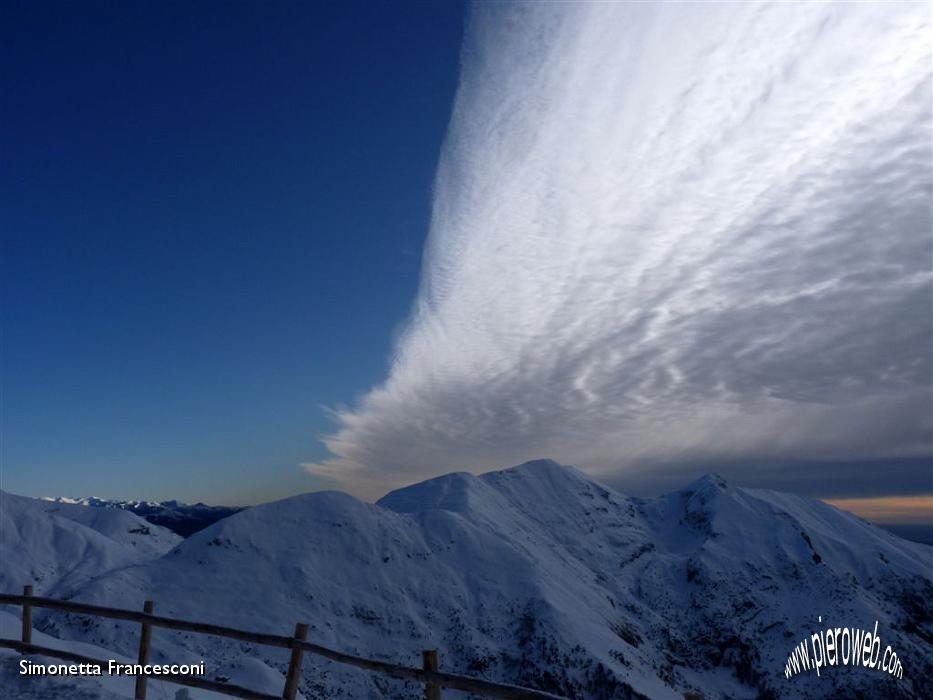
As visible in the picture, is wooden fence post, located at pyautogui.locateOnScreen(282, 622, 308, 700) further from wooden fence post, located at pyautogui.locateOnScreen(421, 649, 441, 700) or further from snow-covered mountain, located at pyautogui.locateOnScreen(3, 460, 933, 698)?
snow-covered mountain, located at pyautogui.locateOnScreen(3, 460, 933, 698)

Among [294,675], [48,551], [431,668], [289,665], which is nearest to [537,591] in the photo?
[289,665]

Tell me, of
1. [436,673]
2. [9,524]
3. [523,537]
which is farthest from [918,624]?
[9,524]

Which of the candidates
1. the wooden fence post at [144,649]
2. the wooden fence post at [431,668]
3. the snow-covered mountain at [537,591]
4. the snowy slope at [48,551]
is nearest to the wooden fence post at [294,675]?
the wooden fence post at [431,668]

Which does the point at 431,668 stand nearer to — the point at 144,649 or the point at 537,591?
the point at 144,649

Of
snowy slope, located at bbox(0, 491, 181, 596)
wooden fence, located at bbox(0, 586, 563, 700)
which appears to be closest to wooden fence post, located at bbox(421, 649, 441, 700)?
wooden fence, located at bbox(0, 586, 563, 700)

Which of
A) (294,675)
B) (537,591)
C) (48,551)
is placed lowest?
(48,551)

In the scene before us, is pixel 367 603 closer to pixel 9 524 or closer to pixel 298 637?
pixel 298 637
